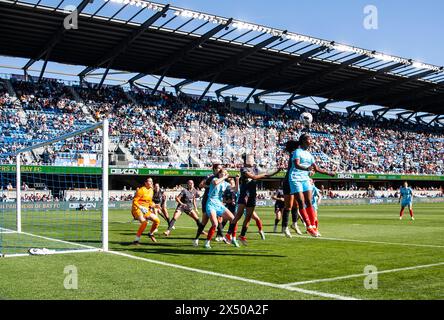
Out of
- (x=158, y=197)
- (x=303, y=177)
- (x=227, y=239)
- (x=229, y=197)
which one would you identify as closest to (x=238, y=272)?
(x=303, y=177)

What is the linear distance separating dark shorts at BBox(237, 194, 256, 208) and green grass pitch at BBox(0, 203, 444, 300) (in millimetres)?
1115

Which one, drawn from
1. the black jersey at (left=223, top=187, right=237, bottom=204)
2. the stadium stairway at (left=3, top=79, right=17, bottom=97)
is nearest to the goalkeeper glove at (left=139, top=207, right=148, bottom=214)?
the black jersey at (left=223, top=187, right=237, bottom=204)

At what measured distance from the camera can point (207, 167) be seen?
161 ft

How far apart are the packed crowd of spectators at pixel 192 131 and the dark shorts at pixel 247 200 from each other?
2782 cm

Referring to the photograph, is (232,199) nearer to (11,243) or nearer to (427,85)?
(11,243)

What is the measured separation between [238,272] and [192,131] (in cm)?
4339

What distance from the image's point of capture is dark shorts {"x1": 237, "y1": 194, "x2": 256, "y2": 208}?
12.9 m

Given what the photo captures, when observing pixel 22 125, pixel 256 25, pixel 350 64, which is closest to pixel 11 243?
pixel 22 125

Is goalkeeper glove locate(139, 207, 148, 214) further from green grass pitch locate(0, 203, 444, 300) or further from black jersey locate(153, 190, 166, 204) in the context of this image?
black jersey locate(153, 190, 166, 204)

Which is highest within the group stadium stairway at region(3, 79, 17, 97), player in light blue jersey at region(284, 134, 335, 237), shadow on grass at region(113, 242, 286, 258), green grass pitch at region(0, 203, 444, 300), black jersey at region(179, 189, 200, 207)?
stadium stairway at region(3, 79, 17, 97)

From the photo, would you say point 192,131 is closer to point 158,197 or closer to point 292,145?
point 158,197

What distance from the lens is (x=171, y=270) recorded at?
9.05 metres

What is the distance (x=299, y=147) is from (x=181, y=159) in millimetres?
38007

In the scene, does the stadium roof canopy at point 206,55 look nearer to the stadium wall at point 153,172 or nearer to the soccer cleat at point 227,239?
the stadium wall at point 153,172
